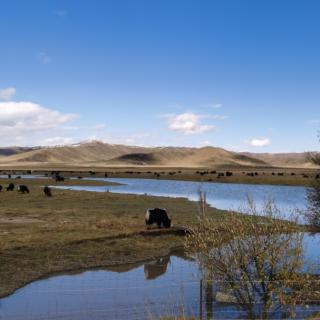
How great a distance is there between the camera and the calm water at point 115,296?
17203mm

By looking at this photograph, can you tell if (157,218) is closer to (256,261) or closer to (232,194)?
(256,261)

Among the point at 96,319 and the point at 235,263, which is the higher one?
the point at 235,263

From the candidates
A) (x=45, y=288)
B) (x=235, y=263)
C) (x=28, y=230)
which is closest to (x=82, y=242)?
(x=28, y=230)

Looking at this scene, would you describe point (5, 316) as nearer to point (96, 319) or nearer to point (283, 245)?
point (96, 319)

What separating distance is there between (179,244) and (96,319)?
14282 millimetres

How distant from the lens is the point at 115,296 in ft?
64.4

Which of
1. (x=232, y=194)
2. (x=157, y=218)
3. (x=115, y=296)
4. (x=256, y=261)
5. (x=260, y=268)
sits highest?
(x=256, y=261)

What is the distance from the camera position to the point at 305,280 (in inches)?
526

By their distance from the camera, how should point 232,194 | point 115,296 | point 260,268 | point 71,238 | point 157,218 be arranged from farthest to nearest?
point 232,194 < point 157,218 < point 71,238 < point 115,296 < point 260,268

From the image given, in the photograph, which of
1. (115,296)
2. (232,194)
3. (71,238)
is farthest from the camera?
(232,194)

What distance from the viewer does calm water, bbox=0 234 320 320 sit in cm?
1720

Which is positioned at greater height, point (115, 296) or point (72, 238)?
point (72, 238)

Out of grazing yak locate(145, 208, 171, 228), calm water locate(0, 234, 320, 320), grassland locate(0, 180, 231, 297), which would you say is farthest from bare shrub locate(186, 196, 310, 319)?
grazing yak locate(145, 208, 171, 228)

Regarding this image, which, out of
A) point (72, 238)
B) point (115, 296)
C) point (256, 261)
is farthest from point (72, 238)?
point (256, 261)
